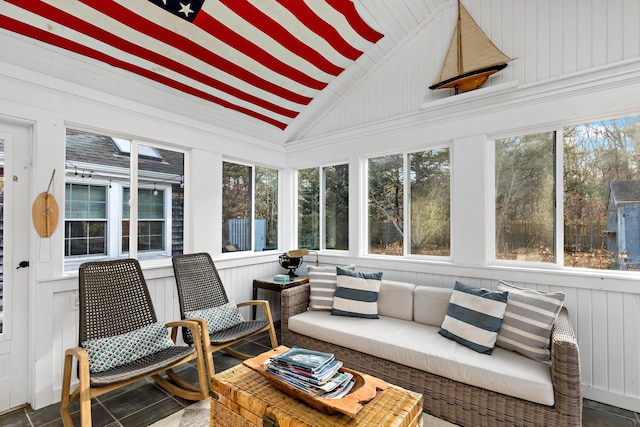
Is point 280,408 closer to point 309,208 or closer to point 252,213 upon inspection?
point 252,213

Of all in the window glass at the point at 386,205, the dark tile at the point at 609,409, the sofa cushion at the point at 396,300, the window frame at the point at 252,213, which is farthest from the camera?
the window frame at the point at 252,213

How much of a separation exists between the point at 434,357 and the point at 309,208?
2.75 metres

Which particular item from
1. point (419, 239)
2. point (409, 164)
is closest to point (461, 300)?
point (419, 239)

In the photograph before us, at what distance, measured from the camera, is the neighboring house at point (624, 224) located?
7.91 ft

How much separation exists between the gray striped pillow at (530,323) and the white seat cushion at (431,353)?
7 centimetres

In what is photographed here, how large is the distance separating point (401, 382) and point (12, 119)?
3.51m

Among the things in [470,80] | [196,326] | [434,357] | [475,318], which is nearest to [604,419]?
[475,318]

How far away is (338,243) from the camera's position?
13.7ft

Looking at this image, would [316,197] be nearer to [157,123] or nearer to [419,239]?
[419,239]

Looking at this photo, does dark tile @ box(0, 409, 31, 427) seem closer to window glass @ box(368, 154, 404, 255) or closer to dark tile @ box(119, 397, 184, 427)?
dark tile @ box(119, 397, 184, 427)

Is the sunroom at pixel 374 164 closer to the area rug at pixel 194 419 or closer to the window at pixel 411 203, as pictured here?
the window at pixel 411 203

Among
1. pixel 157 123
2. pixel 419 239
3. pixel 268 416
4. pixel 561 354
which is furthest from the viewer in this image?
pixel 419 239

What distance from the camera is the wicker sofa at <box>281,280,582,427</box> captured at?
1.80 m

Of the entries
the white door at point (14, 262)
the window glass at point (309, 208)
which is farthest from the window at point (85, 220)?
the window glass at point (309, 208)
